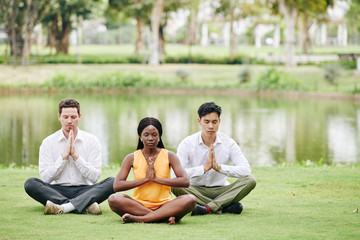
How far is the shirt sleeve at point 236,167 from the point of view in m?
6.88

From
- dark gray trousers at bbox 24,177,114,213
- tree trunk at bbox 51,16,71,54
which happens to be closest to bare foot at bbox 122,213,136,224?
dark gray trousers at bbox 24,177,114,213

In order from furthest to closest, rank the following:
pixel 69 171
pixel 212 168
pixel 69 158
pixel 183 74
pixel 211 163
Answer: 1. pixel 183 74
2. pixel 69 171
3. pixel 69 158
4. pixel 212 168
5. pixel 211 163

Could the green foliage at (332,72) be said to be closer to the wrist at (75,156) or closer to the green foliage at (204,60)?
the green foliage at (204,60)

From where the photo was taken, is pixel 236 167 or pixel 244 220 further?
pixel 236 167

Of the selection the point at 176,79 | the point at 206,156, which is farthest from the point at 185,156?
the point at 176,79

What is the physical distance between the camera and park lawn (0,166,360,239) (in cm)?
573

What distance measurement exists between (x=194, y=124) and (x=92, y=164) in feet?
50.2

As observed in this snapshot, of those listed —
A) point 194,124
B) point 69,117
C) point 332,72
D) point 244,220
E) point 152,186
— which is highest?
point 332,72

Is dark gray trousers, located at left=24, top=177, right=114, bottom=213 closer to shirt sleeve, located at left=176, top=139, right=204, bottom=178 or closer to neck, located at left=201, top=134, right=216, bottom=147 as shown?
shirt sleeve, located at left=176, top=139, right=204, bottom=178

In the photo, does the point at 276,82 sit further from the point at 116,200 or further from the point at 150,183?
the point at 116,200

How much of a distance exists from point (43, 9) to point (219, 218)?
40.3 meters

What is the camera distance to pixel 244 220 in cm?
655

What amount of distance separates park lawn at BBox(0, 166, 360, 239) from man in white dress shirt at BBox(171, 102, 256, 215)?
0.62ft

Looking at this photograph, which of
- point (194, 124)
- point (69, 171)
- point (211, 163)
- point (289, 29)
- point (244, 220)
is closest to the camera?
point (244, 220)
